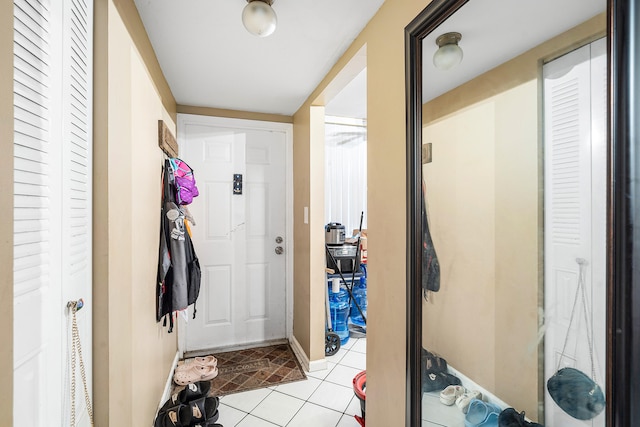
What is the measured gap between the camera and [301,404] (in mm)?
2096

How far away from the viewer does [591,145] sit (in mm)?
615

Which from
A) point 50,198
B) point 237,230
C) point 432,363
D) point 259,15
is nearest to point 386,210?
point 432,363

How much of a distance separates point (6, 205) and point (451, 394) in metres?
1.36

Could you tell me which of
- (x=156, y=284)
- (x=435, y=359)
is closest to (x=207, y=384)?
(x=156, y=284)

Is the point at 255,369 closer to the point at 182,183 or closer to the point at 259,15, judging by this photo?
the point at 182,183

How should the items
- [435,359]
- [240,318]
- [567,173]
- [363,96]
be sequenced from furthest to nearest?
[240,318]
[363,96]
[435,359]
[567,173]

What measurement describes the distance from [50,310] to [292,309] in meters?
2.44

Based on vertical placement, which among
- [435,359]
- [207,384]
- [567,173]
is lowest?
[207,384]

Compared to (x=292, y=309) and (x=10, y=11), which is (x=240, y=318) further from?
(x=10, y=11)

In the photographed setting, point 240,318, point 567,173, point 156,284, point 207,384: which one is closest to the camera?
point 567,173

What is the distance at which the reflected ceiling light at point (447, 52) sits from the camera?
101 centimetres

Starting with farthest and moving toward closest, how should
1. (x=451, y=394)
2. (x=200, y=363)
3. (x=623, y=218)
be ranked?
(x=200, y=363)
(x=451, y=394)
(x=623, y=218)

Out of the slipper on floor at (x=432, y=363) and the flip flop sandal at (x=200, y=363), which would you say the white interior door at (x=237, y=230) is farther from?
the slipper on floor at (x=432, y=363)

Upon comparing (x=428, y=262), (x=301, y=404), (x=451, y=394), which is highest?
(x=428, y=262)
